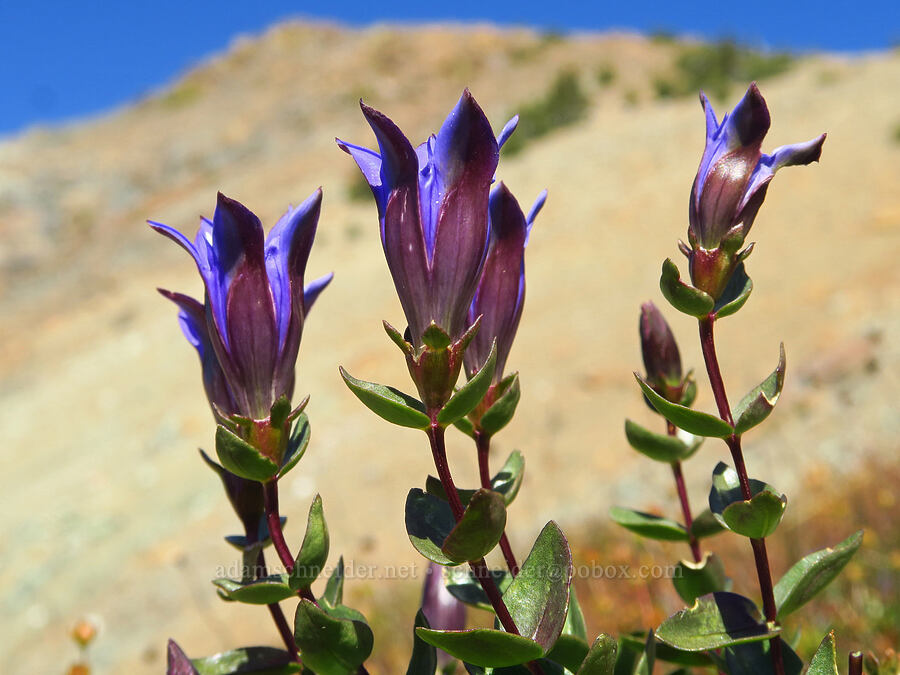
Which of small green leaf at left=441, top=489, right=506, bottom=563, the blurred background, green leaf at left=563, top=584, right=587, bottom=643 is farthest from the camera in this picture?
the blurred background

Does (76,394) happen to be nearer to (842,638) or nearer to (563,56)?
(842,638)

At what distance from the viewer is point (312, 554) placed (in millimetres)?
861

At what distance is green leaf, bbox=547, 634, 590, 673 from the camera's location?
0.89 meters

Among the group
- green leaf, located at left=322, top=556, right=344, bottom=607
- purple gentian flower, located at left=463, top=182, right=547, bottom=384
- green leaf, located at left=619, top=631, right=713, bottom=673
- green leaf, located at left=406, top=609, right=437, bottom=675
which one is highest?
purple gentian flower, located at left=463, top=182, right=547, bottom=384

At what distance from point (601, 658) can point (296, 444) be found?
434 mm

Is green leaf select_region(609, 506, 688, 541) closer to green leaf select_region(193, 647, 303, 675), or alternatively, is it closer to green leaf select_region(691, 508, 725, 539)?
green leaf select_region(691, 508, 725, 539)

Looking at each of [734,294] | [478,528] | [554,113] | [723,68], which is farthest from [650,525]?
[723,68]

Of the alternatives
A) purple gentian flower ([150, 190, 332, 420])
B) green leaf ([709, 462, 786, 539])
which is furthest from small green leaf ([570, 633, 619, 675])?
purple gentian flower ([150, 190, 332, 420])

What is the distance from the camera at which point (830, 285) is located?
24.7ft

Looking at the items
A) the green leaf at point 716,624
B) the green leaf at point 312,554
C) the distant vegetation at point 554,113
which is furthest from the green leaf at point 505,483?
the distant vegetation at point 554,113

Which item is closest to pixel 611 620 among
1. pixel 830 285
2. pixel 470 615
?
pixel 470 615

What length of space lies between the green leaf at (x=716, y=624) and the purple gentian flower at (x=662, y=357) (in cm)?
38

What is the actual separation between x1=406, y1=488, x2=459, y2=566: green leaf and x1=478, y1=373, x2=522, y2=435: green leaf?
0.38 feet

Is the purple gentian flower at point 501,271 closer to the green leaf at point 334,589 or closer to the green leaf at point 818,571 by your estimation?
the green leaf at point 334,589
